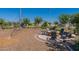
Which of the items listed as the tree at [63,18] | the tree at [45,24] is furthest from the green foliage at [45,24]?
the tree at [63,18]

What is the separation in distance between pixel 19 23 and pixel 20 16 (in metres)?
0.14

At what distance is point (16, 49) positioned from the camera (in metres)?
4.53

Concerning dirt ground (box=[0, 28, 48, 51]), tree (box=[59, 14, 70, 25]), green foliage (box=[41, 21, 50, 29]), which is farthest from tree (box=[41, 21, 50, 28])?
tree (box=[59, 14, 70, 25])

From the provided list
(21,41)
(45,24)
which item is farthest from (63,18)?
(21,41)

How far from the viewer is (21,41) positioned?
4.52m

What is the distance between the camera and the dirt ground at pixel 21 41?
4.50 m

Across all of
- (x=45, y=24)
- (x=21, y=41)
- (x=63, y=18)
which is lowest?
(x=21, y=41)

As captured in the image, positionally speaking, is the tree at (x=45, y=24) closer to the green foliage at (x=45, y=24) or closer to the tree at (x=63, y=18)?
the green foliage at (x=45, y=24)

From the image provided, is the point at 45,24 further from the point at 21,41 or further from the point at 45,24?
the point at 21,41

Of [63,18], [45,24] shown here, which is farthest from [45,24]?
[63,18]

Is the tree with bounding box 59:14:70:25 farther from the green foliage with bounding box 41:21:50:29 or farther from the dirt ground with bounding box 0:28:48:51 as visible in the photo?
the dirt ground with bounding box 0:28:48:51

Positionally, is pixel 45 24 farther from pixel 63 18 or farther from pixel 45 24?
pixel 63 18

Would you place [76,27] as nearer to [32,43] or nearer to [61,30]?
[61,30]

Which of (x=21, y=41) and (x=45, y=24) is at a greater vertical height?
(x=45, y=24)
